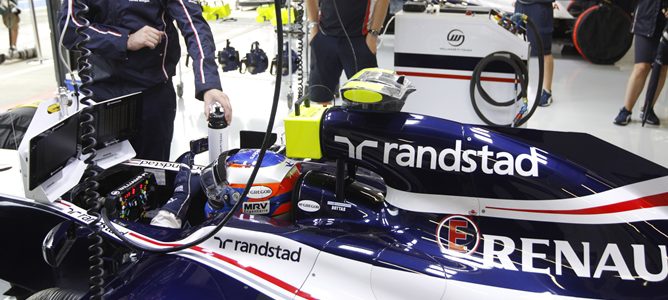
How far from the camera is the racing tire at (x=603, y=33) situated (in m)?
6.71

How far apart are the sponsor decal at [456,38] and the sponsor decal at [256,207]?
2.36 m

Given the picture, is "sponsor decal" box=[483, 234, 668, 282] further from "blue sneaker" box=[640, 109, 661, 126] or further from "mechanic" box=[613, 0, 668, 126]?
"blue sneaker" box=[640, 109, 661, 126]

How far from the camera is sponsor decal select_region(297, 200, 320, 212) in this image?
179 centimetres

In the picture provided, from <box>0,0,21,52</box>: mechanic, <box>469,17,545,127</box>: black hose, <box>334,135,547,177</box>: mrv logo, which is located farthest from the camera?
<box>0,0,21,52</box>: mechanic

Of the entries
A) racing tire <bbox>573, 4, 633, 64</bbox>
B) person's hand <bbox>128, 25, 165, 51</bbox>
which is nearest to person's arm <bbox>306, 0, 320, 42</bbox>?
person's hand <bbox>128, 25, 165, 51</bbox>

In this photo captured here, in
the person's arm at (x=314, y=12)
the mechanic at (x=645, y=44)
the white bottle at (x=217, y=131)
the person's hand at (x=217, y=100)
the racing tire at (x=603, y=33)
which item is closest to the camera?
the person's hand at (x=217, y=100)

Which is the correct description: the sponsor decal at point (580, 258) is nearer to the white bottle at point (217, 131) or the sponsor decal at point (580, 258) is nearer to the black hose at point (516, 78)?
the white bottle at point (217, 131)

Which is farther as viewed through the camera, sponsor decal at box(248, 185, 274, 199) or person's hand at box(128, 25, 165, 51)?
person's hand at box(128, 25, 165, 51)

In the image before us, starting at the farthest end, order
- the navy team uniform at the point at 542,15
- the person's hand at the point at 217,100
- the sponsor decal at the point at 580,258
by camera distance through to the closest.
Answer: the navy team uniform at the point at 542,15, the person's hand at the point at 217,100, the sponsor decal at the point at 580,258

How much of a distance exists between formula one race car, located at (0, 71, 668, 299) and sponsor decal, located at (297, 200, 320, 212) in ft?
0.04

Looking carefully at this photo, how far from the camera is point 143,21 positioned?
7.73 ft

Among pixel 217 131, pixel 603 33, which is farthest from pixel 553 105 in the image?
pixel 217 131

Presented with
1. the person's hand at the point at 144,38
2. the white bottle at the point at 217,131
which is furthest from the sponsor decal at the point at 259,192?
the person's hand at the point at 144,38

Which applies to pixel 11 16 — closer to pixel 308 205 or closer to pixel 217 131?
pixel 217 131
